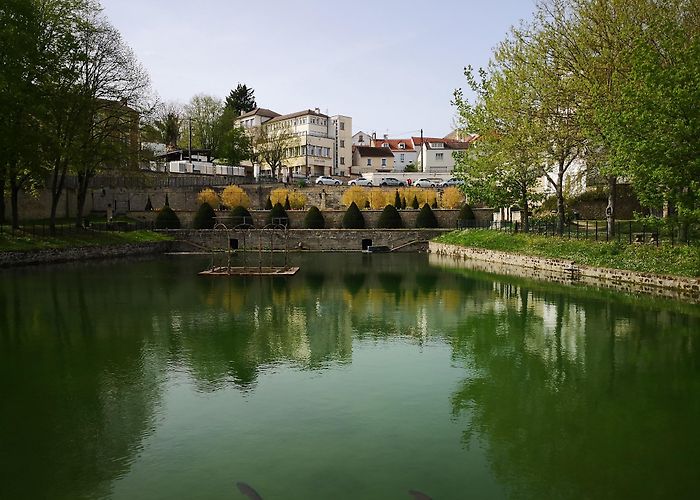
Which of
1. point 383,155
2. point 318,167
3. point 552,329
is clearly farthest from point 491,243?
point 383,155

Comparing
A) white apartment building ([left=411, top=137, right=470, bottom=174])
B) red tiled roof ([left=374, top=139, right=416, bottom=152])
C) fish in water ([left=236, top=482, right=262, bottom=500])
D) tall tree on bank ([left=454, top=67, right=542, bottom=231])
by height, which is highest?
red tiled roof ([left=374, top=139, right=416, bottom=152])

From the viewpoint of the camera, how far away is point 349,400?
11.5m

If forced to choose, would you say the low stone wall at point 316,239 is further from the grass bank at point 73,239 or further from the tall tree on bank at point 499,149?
the tall tree on bank at point 499,149

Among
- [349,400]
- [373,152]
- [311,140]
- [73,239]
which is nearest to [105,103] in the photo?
[73,239]

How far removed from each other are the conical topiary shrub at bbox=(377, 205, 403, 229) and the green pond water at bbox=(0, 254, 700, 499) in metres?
33.1

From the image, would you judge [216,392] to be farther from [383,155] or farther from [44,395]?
[383,155]

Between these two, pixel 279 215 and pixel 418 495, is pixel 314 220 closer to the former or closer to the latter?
pixel 279 215

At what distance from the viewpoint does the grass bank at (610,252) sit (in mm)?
25891

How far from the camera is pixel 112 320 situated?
773 inches

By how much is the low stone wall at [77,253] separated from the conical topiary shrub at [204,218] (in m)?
5.16

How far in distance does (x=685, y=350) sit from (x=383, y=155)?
88117 millimetres

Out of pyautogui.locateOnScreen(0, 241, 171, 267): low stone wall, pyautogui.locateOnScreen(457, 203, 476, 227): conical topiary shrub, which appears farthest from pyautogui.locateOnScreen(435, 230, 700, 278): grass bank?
pyautogui.locateOnScreen(0, 241, 171, 267): low stone wall

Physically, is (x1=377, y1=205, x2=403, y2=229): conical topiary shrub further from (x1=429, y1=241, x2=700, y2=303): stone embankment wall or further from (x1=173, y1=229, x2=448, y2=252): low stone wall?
(x1=429, y1=241, x2=700, y2=303): stone embankment wall

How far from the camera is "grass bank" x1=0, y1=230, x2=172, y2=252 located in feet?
123
